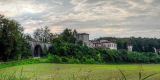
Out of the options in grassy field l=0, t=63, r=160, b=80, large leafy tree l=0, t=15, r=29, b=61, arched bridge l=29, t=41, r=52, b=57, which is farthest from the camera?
arched bridge l=29, t=41, r=52, b=57

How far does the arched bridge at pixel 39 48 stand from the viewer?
115250mm

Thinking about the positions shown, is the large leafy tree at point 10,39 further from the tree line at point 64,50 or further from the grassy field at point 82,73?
the grassy field at point 82,73

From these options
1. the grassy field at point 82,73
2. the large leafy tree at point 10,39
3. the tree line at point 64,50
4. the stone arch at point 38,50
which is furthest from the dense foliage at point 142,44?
the grassy field at point 82,73

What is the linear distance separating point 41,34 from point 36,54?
31.3 m

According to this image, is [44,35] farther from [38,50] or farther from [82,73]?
[82,73]

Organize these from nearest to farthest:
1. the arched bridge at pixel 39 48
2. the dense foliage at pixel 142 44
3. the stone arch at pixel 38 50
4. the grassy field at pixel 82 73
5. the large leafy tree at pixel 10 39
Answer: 1. the grassy field at pixel 82 73
2. the large leafy tree at pixel 10 39
3. the arched bridge at pixel 39 48
4. the stone arch at pixel 38 50
5. the dense foliage at pixel 142 44

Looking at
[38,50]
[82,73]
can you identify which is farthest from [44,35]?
[82,73]

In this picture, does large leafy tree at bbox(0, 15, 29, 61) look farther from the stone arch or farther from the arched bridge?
the stone arch

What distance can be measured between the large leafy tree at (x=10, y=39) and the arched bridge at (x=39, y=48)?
113 feet

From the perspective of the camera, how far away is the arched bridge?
378ft

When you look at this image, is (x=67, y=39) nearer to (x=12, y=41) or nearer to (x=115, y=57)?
(x=115, y=57)

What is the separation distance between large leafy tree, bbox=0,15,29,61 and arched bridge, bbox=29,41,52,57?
113ft

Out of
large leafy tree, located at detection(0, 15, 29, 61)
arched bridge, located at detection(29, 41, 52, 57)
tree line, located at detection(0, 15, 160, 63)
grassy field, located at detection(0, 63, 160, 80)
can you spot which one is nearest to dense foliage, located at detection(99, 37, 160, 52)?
tree line, located at detection(0, 15, 160, 63)

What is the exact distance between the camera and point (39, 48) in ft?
395
